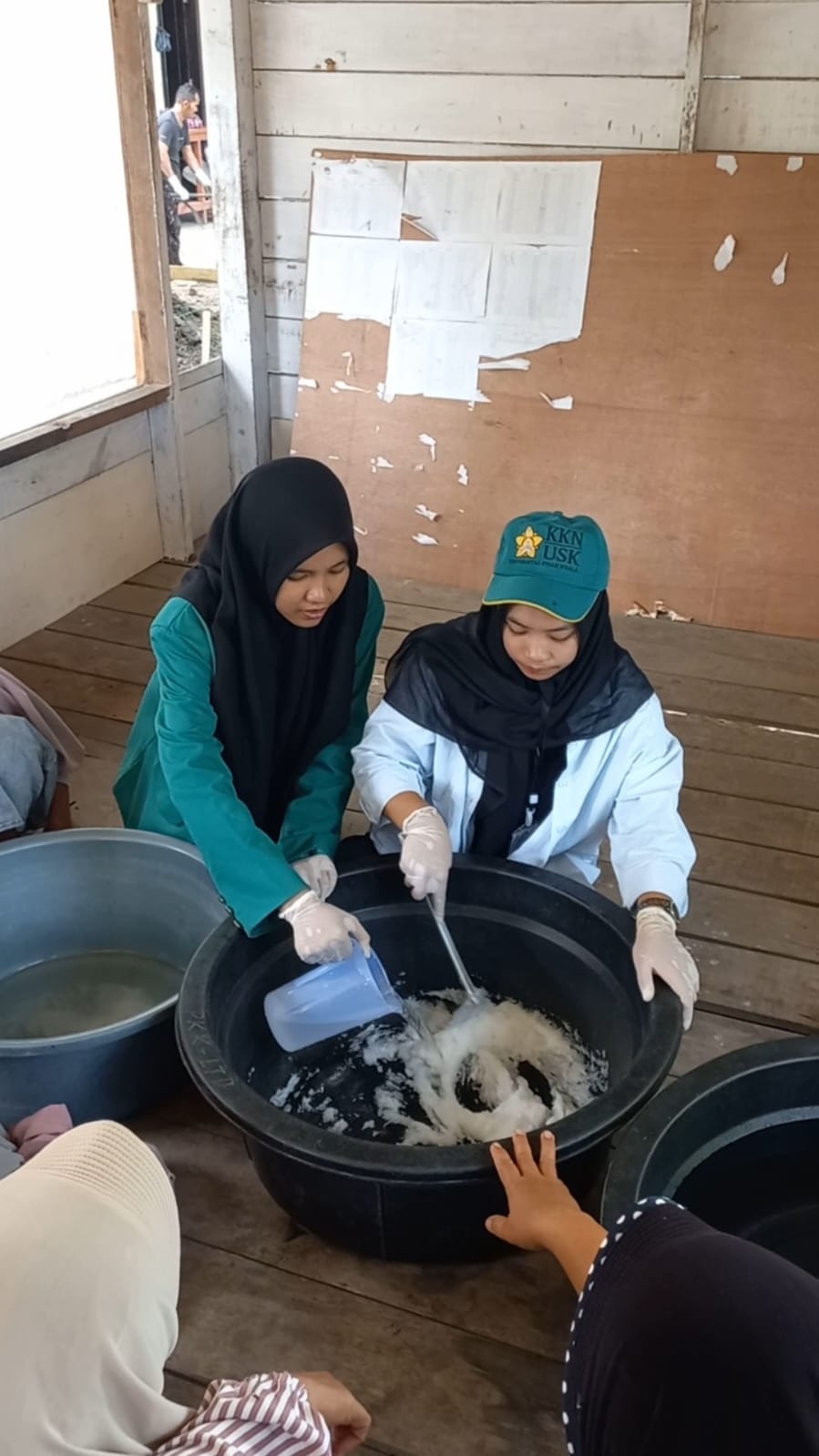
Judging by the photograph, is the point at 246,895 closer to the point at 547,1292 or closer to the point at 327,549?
the point at 327,549

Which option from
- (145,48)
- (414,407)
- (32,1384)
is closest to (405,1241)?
(32,1384)

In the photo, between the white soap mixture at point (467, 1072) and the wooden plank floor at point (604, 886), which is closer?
the wooden plank floor at point (604, 886)

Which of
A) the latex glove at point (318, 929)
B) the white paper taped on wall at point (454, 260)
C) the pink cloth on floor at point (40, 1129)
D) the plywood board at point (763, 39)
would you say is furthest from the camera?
the white paper taped on wall at point (454, 260)

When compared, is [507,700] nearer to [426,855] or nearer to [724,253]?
[426,855]

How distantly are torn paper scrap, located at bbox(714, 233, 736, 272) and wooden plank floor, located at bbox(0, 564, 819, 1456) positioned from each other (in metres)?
0.86

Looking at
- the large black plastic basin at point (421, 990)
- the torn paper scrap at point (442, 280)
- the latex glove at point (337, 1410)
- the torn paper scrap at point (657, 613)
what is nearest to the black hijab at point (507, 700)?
the large black plastic basin at point (421, 990)

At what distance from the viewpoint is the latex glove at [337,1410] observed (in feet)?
3.18

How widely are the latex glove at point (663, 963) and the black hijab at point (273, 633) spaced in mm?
555

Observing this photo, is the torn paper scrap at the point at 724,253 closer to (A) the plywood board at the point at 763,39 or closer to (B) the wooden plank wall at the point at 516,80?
(B) the wooden plank wall at the point at 516,80

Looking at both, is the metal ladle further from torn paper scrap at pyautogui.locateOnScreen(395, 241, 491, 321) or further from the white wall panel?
the white wall panel

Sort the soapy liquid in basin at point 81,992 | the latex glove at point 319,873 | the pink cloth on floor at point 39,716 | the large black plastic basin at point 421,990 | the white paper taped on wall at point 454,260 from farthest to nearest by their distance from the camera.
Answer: the white paper taped on wall at point 454,260
the pink cloth on floor at point 39,716
the soapy liquid in basin at point 81,992
the latex glove at point 319,873
the large black plastic basin at point 421,990

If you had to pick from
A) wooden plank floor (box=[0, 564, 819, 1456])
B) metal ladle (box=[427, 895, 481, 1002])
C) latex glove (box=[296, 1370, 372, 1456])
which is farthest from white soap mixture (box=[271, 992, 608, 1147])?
latex glove (box=[296, 1370, 372, 1456])

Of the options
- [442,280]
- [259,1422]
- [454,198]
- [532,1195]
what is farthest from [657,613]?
[259,1422]

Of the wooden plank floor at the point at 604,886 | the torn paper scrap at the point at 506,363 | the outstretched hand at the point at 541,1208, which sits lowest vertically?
the wooden plank floor at the point at 604,886
